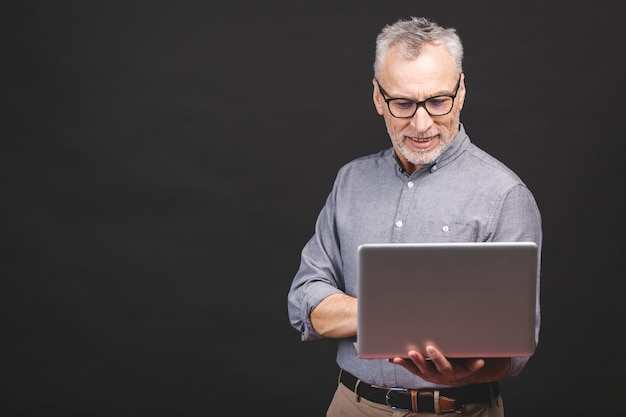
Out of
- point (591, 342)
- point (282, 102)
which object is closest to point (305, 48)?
point (282, 102)

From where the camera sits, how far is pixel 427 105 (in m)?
2.50

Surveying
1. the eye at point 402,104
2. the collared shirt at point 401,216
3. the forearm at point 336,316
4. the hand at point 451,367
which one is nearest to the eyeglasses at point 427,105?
the eye at point 402,104

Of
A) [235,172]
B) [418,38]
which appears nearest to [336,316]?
[418,38]

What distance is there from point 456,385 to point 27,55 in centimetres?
268

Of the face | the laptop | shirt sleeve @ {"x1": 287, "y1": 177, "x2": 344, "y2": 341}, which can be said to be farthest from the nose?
the laptop

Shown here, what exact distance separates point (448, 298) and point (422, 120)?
22.8 inches

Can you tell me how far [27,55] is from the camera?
14.0 ft

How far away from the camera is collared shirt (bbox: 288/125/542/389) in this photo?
2.45 meters

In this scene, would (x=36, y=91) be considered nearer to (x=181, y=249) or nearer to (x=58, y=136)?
(x=58, y=136)

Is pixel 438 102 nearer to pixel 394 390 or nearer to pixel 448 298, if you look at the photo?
pixel 448 298

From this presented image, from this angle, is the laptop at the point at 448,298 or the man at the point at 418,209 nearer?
the laptop at the point at 448,298

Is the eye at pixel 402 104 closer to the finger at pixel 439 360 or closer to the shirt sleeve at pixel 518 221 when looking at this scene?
the shirt sleeve at pixel 518 221

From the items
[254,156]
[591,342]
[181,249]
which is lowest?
[591,342]

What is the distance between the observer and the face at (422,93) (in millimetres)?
2482
